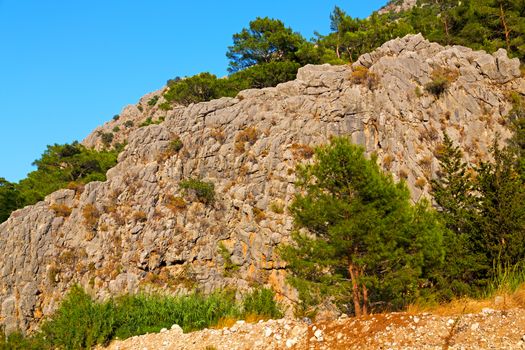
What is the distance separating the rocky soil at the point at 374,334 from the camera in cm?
728

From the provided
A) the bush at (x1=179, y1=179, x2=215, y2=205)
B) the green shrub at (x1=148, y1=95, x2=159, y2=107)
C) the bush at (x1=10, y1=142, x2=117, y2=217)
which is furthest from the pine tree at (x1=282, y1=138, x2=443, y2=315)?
the green shrub at (x1=148, y1=95, x2=159, y2=107)

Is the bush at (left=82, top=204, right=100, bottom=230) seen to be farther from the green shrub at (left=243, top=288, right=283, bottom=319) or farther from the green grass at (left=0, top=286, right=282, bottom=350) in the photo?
the green shrub at (left=243, top=288, right=283, bottom=319)

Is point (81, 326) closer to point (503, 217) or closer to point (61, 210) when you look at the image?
point (503, 217)

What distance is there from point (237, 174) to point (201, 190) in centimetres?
315

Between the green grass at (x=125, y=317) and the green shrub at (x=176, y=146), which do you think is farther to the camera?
the green shrub at (x=176, y=146)

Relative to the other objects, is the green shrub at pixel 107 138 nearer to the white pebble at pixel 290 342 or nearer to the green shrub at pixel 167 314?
the green shrub at pixel 167 314

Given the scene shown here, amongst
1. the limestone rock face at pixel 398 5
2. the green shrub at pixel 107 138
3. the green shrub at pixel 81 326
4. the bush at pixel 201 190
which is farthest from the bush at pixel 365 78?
the limestone rock face at pixel 398 5

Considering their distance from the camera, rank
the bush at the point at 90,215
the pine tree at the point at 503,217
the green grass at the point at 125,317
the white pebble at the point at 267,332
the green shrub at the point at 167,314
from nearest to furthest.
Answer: the white pebble at the point at 267,332 → the green grass at the point at 125,317 → the green shrub at the point at 167,314 → the pine tree at the point at 503,217 → the bush at the point at 90,215

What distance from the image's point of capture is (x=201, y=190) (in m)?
30.1

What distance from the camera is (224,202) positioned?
30156mm

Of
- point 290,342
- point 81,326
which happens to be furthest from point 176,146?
point 290,342

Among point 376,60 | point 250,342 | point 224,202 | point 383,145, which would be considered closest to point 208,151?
point 224,202

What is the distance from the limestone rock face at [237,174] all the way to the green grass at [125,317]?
12.8 m

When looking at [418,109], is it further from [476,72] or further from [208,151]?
[208,151]
